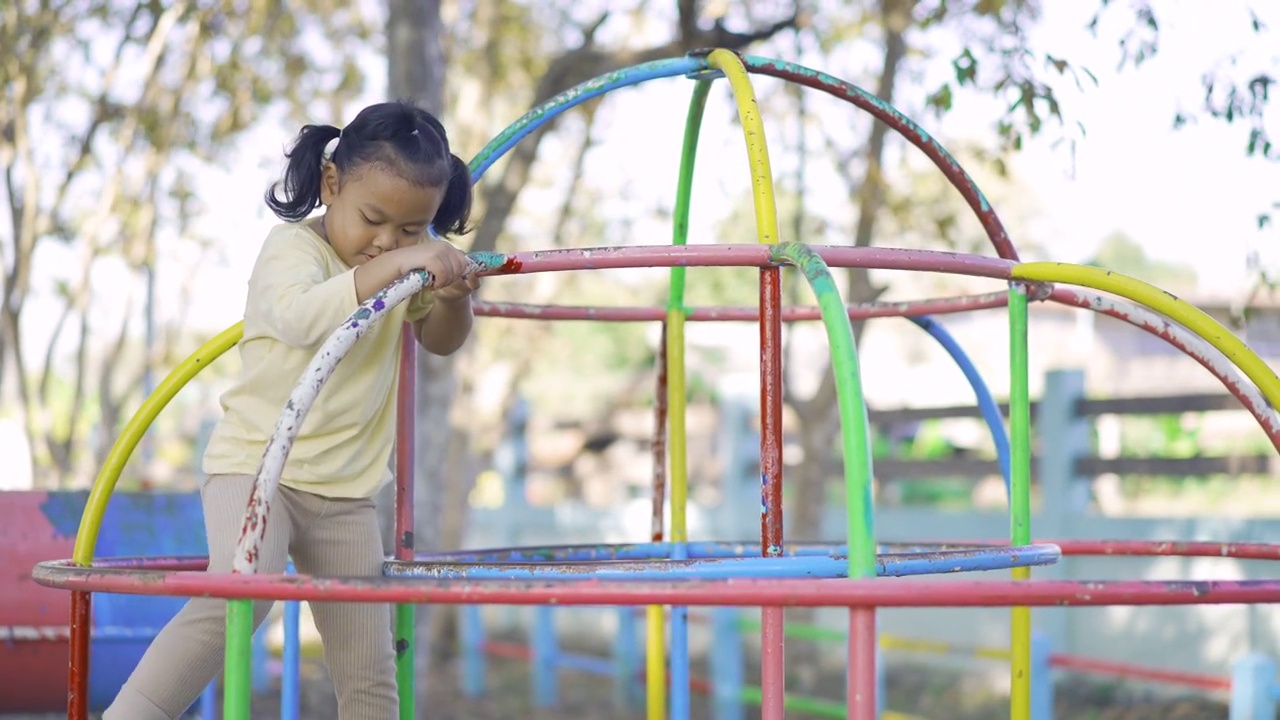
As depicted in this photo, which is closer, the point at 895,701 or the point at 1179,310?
the point at 1179,310

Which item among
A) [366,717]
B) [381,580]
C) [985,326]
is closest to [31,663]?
[366,717]

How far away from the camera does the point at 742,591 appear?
56.6 inches

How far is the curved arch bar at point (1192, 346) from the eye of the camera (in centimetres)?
216

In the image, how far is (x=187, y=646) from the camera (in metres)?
1.91

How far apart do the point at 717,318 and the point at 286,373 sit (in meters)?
1.21

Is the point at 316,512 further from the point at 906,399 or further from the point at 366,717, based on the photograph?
the point at 906,399

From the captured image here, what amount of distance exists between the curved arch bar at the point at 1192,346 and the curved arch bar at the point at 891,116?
0.33 meters

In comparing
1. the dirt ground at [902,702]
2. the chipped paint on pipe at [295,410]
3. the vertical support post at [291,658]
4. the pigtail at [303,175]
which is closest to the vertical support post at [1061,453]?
the dirt ground at [902,702]

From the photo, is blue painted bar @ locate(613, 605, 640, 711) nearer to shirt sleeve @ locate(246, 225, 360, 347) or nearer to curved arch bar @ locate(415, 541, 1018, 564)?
curved arch bar @ locate(415, 541, 1018, 564)

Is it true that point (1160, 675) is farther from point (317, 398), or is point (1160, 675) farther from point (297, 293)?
point (297, 293)

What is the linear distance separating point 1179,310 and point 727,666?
4034 mm

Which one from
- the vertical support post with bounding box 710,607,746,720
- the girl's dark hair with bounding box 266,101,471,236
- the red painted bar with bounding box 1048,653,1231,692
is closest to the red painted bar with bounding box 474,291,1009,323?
the girl's dark hair with bounding box 266,101,471,236

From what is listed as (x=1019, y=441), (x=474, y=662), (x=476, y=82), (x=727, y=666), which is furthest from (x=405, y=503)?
(x=476, y=82)

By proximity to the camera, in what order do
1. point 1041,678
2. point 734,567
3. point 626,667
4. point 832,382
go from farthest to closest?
point 626,667, point 832,382, point 1041,678, point 734,567
